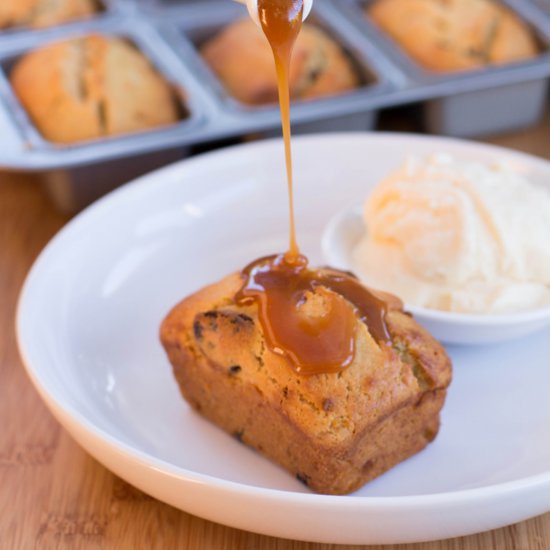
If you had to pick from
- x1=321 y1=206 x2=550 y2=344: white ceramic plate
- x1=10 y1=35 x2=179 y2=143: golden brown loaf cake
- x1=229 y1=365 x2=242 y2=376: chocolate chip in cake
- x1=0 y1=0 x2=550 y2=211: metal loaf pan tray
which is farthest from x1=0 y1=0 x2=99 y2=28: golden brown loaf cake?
x1=229 y1=365 x2=242 y2=376: chocolate chip in cake

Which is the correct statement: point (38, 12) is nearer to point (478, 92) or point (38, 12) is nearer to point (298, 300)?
point (478, 92)

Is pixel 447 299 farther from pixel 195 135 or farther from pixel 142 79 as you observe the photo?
pixel 142 79

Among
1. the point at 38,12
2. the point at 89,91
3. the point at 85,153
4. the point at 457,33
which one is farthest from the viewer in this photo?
the point at 38,12

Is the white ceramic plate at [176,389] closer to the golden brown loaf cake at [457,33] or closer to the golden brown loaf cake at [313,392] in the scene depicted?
the golden brown loaf cake at [313,392]

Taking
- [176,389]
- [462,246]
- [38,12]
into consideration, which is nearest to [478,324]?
[462,246]

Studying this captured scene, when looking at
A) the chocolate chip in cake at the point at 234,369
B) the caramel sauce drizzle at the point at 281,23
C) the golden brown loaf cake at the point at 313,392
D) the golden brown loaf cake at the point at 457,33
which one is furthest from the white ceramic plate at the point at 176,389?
the caramel sauce drizzle at the point at 281,23
